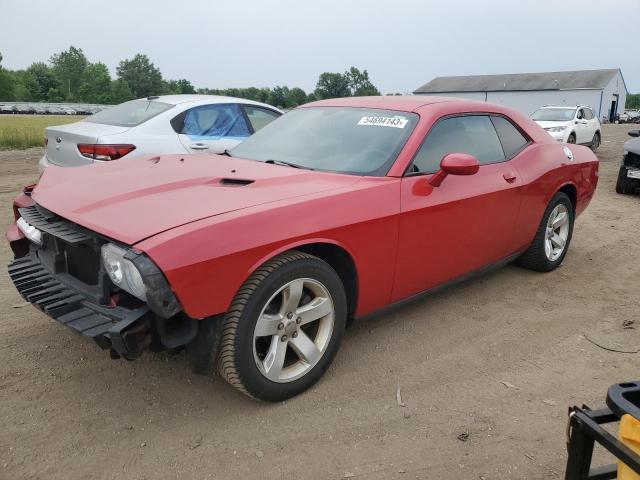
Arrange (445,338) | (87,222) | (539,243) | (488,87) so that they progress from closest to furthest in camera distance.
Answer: (87,222) < (445,338) < (539,243) < (488,87)

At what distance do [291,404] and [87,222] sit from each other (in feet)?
4.44

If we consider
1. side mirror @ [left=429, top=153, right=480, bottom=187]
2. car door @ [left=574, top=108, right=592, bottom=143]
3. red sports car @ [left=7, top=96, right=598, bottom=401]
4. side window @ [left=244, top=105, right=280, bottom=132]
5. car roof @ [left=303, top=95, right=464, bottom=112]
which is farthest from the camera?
car door @ [left=574, top=108, right=592, bottom=143]

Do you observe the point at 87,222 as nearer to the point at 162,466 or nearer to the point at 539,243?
the point at 162,466

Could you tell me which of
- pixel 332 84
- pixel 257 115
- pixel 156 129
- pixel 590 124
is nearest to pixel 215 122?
pixel 257 115

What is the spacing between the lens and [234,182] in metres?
2.92

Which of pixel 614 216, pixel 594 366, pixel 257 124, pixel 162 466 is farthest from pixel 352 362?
pixel 614 216

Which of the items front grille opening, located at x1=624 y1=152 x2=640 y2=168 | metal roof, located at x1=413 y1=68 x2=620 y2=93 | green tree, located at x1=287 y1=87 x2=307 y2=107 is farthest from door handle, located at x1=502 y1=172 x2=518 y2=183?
green tree, located at x1=287 y1=87 x2=307 y2=107

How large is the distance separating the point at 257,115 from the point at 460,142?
12.9 ft

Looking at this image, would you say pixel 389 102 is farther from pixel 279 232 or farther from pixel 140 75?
pixel 140 75

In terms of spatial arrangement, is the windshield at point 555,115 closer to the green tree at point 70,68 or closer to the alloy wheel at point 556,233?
the alloy wheel at point 556,233

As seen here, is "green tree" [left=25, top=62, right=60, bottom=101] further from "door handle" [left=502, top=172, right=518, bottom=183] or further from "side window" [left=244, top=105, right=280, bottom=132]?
"door handle" [left=502, top=172, right=518, bottom=183]

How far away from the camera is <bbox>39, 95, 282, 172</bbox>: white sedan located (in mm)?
5727

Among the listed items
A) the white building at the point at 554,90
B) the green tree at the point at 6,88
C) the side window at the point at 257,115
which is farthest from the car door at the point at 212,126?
the green tree at the point at 6,88

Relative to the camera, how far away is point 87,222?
2.48 meters
